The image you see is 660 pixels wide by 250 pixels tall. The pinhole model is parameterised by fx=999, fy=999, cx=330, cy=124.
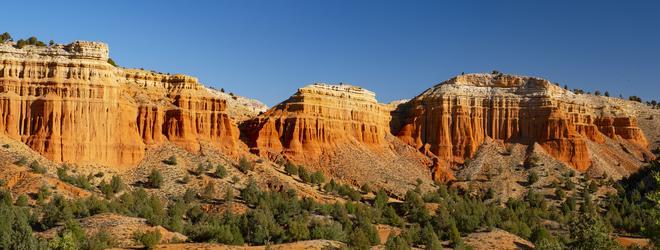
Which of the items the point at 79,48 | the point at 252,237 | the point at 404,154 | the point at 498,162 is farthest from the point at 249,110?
the point at 252,237

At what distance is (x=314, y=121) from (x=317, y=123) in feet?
1.38

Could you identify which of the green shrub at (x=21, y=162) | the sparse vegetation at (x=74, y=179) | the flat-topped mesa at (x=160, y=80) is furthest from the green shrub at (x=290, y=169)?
the green shrub at (x=21, y=162)

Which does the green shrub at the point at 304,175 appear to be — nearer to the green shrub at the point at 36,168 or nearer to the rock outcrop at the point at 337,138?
the rock outcrop at the point at 337,138

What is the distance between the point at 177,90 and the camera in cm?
10525

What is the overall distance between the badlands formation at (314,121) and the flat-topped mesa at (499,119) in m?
0.17

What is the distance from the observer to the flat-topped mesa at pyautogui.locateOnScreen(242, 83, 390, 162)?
111750mm

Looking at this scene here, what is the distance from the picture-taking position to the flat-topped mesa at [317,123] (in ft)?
367

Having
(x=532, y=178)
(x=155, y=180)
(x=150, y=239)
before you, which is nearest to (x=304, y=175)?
(x=155, y=180)

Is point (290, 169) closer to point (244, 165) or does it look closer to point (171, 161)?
point (244, 165)

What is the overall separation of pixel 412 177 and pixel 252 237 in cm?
4652

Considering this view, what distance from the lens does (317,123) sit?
11519cm

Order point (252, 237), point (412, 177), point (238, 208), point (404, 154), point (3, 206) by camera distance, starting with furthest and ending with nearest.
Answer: point (404, 154)
point (412, 177)
point (238, 208)
point (252, 237)
point (3, 206)

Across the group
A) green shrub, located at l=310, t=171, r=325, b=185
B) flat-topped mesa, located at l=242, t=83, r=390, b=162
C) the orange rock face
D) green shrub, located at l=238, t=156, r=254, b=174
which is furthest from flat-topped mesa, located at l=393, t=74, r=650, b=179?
the orange rock face

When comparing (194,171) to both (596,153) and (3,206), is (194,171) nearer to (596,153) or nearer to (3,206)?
(3,206)
